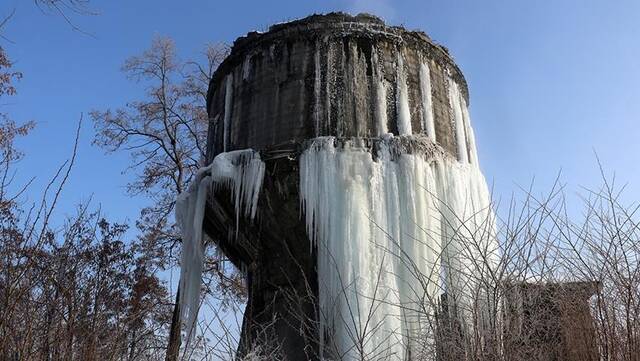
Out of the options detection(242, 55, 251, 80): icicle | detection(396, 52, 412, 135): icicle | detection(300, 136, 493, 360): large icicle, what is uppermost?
detection(242, 55, 251, 80): icicle

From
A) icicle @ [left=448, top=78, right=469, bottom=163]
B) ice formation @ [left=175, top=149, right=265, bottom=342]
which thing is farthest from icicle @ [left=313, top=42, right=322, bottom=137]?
icicle @ [left=448, top=78, right=469, bottom=163]

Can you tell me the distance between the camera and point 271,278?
474 inches

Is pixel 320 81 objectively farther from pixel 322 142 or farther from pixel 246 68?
pixel 246 68

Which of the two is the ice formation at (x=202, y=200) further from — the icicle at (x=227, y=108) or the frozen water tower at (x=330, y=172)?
the icicle at (x=227, y=108)

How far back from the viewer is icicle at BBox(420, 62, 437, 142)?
1134 centimetres

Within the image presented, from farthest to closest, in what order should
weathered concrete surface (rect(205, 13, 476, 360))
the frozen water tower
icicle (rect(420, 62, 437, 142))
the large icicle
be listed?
1. icicle (rect(420, 62, 437, 142))
2. weathered concrete surface (rect(205, 13, 476, 360))
3. the frozen water tower
4. the large icicle

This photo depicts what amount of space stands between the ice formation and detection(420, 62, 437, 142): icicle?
287cm

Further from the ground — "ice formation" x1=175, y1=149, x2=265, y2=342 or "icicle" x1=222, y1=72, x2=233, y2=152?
"icicle" x1=222, y1=72, x2=233, y2=152

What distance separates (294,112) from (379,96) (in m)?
1.43

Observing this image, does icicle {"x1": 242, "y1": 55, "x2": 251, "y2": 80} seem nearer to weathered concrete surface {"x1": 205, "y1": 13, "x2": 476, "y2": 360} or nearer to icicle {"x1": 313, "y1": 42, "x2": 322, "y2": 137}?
weathered concrete surface {"x1": 205, "y1": 13, "x2": 476, "y2": 360}

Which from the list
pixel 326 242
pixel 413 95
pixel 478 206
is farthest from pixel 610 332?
pixel 413 95

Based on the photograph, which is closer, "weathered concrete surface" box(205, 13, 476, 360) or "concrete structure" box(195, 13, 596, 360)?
"concrete structure" box(195, 13, 596, 360)

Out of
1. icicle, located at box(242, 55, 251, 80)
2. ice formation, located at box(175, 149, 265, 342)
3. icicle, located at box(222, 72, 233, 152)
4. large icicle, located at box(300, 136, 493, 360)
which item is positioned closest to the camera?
large icicle, located at box(300, 136, 493, 360)

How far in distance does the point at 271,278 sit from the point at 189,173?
6.84 meters
